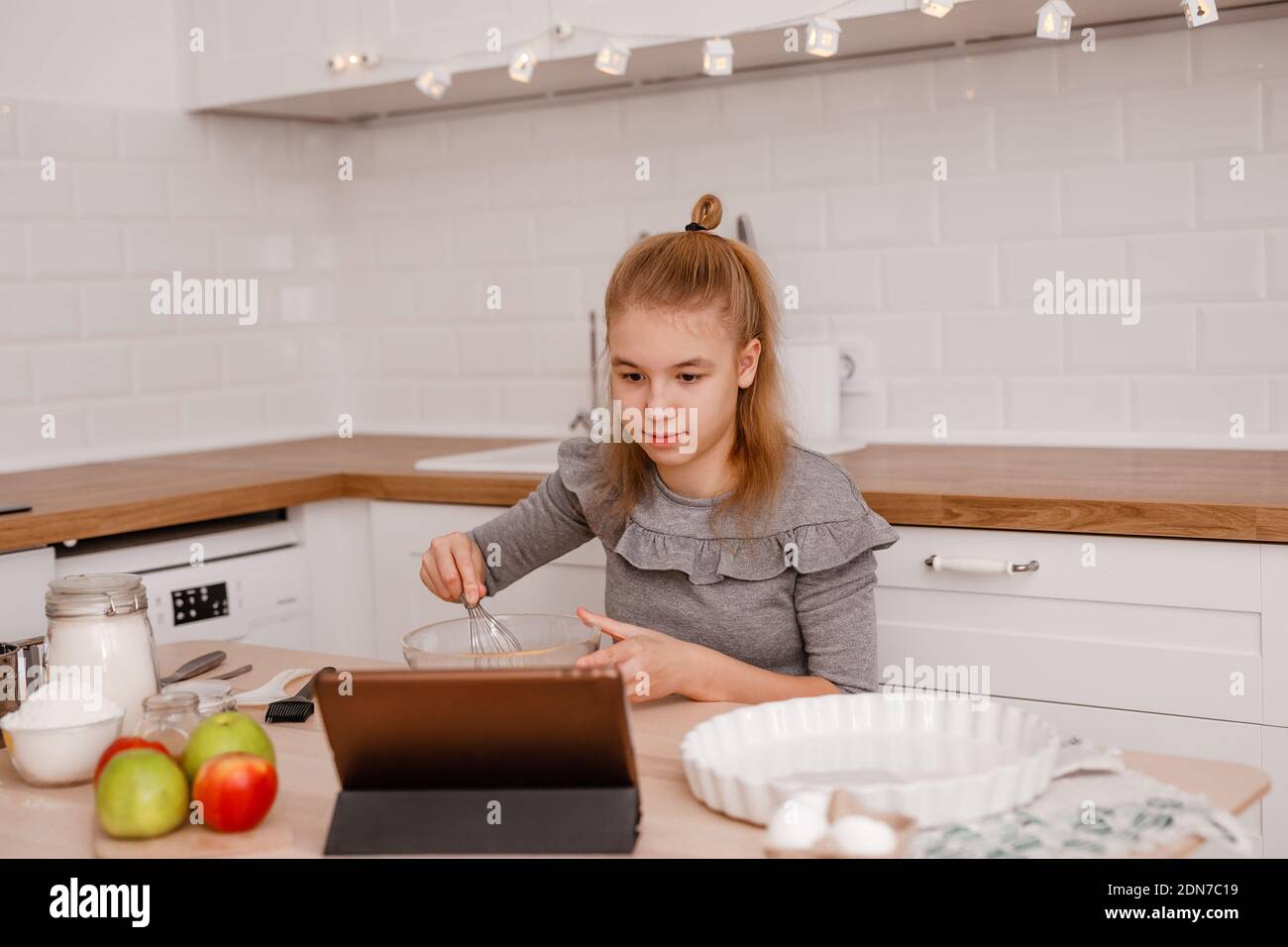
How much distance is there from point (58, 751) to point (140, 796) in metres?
0.18

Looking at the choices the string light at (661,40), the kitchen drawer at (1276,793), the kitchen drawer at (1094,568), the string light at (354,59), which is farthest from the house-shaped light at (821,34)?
the kitchen drawer at (1276,793)

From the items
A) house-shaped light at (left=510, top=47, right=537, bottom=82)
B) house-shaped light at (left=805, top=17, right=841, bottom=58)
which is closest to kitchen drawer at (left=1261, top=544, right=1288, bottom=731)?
house-shaped light at (left=805, top=17, right=841, bottom=58)

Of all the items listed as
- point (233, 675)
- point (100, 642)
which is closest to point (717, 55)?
point (233, 675)

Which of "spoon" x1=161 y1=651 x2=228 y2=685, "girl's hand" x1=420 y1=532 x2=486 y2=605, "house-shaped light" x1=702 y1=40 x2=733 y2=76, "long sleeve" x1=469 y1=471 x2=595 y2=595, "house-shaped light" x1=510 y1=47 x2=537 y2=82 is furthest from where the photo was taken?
"house-shaped light" x1=510 y1=47 x2=537 y2=82

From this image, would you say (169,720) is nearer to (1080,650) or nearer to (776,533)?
(776,533)

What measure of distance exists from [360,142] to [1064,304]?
1.69 m

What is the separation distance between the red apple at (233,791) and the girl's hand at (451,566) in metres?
0.55

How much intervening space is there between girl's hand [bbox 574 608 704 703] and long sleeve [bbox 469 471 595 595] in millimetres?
511

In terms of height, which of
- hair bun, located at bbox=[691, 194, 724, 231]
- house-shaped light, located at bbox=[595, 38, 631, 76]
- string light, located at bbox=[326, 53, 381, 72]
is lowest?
hair bun, located at bbox=[691, 194, 724, 231]

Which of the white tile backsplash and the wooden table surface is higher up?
the white tile backsplash

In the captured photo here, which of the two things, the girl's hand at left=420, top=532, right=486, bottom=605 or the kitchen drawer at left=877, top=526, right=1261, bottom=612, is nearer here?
the girl's hand at left=420, top=532, right=486, bottom=605

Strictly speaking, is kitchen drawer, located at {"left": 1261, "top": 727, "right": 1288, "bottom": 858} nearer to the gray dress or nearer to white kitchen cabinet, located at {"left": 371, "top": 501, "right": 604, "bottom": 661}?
the gray dress

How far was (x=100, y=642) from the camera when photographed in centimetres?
120

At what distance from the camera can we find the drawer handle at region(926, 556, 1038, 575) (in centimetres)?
186
